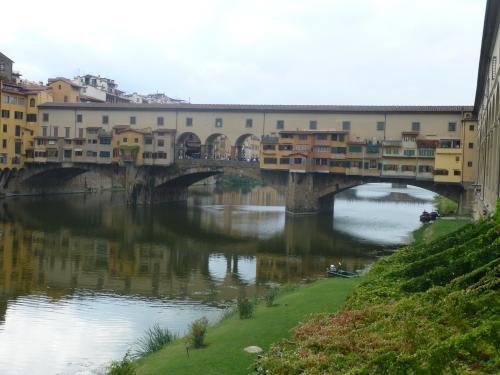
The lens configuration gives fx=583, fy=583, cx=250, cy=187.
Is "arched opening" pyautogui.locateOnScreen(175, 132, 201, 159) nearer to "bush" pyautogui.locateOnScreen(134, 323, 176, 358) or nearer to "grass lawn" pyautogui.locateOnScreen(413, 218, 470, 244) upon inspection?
"grass lawn" pyautogui.locateOnScreen(413, 218, 470, 244)

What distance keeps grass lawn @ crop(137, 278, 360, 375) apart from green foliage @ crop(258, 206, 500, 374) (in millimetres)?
1129

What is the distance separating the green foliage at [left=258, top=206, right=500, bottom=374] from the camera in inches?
375

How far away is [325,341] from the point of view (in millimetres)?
12953

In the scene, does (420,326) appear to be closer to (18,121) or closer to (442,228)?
(442,228)

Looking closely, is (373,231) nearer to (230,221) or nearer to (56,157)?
(230,221)

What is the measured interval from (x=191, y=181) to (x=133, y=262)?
128 feet

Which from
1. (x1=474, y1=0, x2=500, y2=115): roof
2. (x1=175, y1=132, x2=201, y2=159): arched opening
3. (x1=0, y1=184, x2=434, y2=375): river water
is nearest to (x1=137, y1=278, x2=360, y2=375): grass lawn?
(x1=0, y1=184, x2=434, y2=375): river water

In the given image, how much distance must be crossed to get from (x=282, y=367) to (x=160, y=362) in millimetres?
4849

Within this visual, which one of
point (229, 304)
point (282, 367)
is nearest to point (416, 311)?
point (282, 367)

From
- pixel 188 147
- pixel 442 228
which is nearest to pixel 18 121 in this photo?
pixel 188 147

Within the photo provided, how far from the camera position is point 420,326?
12172 mm

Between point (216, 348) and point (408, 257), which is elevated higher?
point (408, 257)

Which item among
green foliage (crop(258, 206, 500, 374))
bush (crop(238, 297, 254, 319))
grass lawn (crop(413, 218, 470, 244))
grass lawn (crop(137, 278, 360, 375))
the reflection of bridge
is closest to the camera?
green foliage (crop(258, 206, 500, 374))

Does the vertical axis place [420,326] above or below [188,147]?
below
